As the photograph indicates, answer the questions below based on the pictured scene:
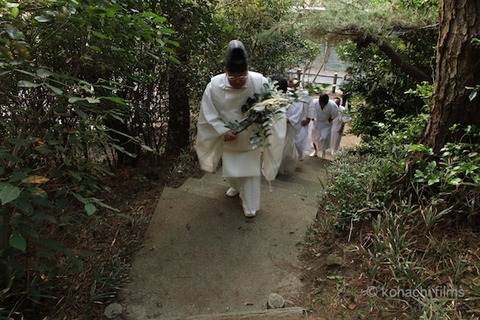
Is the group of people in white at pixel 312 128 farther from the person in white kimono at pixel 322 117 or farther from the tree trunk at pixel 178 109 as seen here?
the tree trunk at pixel 178 109

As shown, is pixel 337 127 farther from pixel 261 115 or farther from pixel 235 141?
pixel 261 115

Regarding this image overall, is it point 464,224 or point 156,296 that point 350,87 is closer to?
point 464,224

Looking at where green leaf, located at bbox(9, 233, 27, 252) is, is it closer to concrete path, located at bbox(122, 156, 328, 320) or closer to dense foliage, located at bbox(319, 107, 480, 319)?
concrete path, located at bbox(122, 156, 328, 320)

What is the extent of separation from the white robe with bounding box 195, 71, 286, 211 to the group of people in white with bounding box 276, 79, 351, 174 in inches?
73.4

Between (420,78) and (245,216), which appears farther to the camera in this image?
(420,78)

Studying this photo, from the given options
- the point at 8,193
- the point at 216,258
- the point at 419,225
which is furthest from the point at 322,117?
the point at 8,193

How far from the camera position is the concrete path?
2502 mm

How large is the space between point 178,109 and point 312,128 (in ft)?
11.6

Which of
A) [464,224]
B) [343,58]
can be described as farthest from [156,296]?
[343,58]

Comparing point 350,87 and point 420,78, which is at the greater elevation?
point 420,78

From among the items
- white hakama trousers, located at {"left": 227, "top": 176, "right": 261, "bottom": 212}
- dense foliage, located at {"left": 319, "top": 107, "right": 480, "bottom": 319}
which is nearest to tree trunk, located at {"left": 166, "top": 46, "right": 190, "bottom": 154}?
white hakama trousers, located at {"left": 227, "top": 176, "right": 261, "bottom": 212}

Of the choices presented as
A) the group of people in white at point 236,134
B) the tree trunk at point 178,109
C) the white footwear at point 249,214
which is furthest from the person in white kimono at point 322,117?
the white footwear at point 249,214

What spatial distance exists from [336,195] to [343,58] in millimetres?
4744

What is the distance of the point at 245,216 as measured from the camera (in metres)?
3.61
